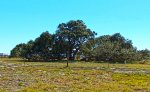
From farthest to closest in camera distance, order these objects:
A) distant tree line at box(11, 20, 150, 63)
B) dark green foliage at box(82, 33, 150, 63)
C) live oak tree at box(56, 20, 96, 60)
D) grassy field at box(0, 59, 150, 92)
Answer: live oak tree at box(56, 20, 96, 60) → distant tree line at box(11, 20, 150, 63) → dark green foliage at box(82, 33, 150, 63) → grassy field at box(0, 59, 150, 92)

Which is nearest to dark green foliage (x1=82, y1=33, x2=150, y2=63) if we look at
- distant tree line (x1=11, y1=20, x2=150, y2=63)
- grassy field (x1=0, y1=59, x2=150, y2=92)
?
distant tree line (x1=11, y1=20, x2=150, y2=63)

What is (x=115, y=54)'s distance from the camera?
4368 inches

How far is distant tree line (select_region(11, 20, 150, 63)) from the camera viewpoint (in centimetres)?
11300

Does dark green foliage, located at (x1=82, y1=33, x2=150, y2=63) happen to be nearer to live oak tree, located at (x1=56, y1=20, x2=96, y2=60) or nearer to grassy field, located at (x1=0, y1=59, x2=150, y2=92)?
live oak tree, located at (x1=56, y1=20, x2=96, y2=60)

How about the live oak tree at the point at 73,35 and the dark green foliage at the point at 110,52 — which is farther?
the live oak tree at the point at 73,35

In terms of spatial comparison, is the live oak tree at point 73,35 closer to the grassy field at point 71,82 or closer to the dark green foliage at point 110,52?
the dark green foliage at point 110,52

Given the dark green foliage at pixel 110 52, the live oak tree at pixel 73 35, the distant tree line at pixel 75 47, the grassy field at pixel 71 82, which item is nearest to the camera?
the grassy field at pixel 71 82

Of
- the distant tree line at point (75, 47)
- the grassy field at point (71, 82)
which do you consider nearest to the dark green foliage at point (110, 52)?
the distant tree line at point (75, 47)

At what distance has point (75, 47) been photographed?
120062 mm

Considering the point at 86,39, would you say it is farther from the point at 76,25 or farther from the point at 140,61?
the point at 140,61

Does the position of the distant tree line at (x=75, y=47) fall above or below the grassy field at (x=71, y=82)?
above

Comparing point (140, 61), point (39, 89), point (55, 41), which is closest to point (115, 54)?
point (140, 61)

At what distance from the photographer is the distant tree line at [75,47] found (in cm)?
11300

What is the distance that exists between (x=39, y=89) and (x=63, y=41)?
3555 inches
